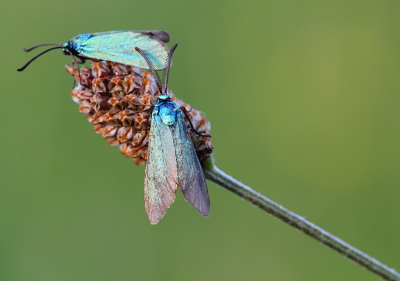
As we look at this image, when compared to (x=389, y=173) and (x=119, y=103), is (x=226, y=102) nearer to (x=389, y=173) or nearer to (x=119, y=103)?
(x=389, y=173)

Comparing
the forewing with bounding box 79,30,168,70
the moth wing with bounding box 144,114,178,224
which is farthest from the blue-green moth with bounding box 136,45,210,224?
the forewing with bounding box 79,30,168,70

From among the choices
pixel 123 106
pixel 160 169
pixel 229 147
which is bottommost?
pixel 229 147

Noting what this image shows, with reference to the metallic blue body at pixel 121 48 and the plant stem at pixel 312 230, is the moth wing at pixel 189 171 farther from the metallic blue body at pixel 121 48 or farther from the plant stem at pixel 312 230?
the metallic blue body at pixel 121 48

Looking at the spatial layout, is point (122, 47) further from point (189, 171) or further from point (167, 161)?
point (189, 171)

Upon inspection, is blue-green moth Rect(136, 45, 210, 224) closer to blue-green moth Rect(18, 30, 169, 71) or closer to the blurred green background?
blue-green moth Rect(18, 30, 169, 71)

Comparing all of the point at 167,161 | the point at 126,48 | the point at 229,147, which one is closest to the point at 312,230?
the point at 167,161

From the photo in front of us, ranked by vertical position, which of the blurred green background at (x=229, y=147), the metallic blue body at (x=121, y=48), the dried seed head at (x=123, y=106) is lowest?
the blurred green background at (x=229, y=147)

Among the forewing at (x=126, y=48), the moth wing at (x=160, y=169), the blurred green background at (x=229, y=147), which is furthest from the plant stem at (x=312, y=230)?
the blurred green background at (x=229, y=147)
